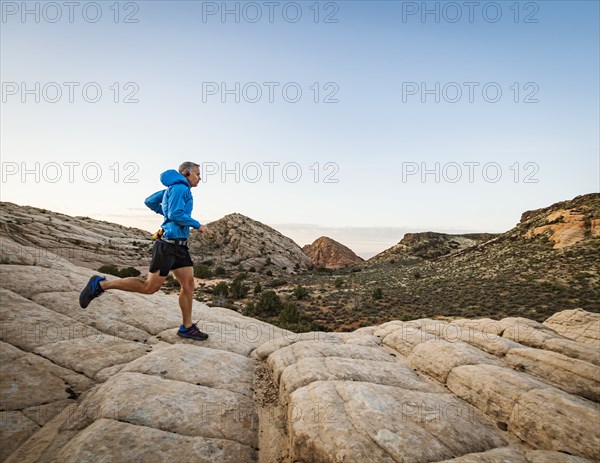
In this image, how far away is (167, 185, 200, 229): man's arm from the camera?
5559 millimetres

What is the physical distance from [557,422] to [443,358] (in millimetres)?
1996

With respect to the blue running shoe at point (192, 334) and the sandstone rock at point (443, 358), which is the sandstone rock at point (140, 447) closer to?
the blue running shoe at point (192, 334)

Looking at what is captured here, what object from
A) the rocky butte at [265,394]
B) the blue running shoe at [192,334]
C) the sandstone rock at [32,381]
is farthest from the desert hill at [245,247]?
the sandstone rock at [32,381]

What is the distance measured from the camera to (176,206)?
5.59m

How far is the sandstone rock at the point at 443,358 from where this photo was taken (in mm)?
5465

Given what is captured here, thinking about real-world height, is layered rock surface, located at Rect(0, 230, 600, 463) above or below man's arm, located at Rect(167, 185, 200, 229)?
below

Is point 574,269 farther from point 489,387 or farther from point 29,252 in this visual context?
point 29,252

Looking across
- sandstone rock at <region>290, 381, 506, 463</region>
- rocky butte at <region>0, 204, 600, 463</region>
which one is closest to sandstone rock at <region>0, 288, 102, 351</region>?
rocky butte at <region>0, 204, 600, 463</region>

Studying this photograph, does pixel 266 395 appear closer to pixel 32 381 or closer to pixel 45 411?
pixel 45 411

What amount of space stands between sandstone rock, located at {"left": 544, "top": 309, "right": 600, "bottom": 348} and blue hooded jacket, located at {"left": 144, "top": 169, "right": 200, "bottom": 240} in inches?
448

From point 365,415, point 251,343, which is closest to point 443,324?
point 251,343

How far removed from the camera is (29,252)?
809 cm

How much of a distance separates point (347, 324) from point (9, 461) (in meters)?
18.3

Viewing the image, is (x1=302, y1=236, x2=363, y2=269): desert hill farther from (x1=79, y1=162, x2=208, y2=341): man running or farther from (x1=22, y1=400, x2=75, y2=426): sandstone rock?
(x1=22, y1=400, x2=75, y2=426): sandstone rock
